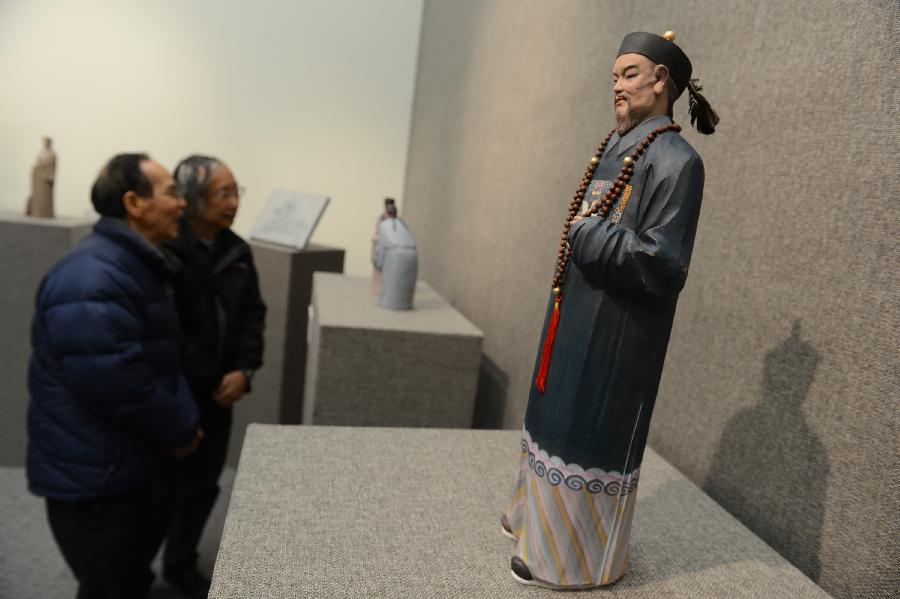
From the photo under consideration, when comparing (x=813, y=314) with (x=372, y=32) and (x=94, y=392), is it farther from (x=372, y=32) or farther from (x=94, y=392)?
(x=372, y=32)

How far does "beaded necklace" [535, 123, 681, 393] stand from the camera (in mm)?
785

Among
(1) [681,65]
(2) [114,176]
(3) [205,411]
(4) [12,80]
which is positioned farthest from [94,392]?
(4) [12,80]

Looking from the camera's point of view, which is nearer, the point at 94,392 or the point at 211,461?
the point at 94,392

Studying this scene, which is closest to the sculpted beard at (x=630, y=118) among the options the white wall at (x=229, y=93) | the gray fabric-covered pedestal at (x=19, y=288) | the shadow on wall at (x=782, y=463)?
the shadow on wall at (x=782, y=463)

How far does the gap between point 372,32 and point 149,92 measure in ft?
4.89

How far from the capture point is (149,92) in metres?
4.16

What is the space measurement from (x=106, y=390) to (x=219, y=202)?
0.82 meters

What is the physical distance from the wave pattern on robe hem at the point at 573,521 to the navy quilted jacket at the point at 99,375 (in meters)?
1.07

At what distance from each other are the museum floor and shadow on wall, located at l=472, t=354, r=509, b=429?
46.4 inches

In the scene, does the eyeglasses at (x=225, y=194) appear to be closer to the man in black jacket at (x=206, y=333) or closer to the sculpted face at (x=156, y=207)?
the man in black jacket at (x=206, y=333)

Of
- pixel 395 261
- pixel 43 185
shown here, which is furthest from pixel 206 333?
pixel 43 185

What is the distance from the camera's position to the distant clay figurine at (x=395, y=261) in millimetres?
2121

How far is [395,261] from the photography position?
84.5 inches

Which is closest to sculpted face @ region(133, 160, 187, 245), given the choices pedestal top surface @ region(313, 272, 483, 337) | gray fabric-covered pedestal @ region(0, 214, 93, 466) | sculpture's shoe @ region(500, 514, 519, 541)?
pedestal top surface @ region(313, 272, 483, 337)
